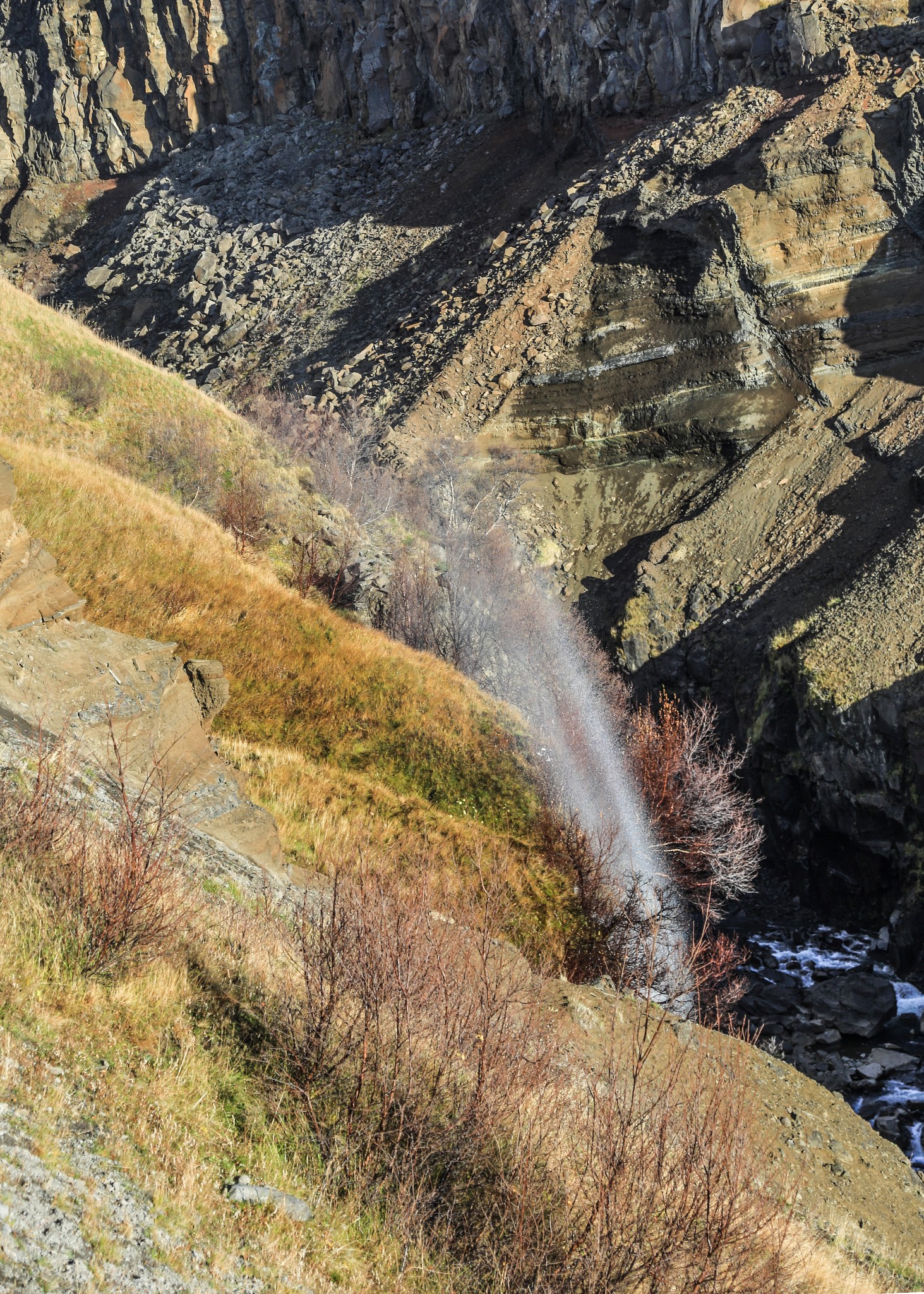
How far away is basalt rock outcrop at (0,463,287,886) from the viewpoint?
8875mm

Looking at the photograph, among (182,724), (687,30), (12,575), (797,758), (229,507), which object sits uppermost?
(687,30)

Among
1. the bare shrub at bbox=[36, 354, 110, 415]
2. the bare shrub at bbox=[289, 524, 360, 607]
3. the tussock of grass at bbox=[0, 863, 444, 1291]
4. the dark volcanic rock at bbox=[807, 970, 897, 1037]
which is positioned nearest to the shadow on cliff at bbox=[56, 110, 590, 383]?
the bare shrub at bbox=[36, 354, 110, 415]

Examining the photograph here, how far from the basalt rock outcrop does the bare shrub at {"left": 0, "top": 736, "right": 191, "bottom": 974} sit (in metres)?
1.07

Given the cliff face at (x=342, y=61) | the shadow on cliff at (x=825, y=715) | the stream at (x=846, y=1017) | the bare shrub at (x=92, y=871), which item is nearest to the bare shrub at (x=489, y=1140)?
the bare shrub at (x=92, y=871)

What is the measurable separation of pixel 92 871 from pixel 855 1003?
1590 cm

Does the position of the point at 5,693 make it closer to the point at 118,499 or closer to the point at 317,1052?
the point at 317,1052

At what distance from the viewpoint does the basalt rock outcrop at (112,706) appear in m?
8.88

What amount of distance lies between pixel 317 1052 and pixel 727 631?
23.0 meters

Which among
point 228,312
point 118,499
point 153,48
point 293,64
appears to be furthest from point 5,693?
point 153,48

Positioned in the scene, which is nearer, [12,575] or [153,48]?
[12,575]

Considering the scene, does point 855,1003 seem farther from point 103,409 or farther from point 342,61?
point 342,61

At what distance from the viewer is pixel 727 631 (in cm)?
2773

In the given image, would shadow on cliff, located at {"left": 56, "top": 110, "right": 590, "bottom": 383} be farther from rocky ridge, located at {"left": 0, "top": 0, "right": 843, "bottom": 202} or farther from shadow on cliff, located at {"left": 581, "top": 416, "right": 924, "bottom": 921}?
shadow on cliff, located at {"left": 581, "top": 416, "right": 924, "bottom": 921}

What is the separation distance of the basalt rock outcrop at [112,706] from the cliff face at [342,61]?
126 ft
